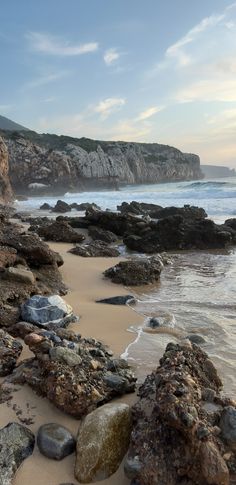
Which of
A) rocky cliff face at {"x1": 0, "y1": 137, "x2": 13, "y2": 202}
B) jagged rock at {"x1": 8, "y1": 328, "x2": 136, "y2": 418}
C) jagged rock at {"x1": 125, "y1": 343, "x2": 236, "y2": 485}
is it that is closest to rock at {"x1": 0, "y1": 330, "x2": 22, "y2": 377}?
jagged rock at {"x1": 8, "y1": 328, "x2": 136, "y2": 418}

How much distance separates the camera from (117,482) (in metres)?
2.45

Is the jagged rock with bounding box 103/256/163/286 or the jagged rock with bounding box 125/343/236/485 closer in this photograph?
the jagged rock with bounding box 125/343/236/485

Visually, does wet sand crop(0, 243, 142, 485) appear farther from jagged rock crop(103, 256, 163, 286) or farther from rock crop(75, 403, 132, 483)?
jagged rock crop(103, 256, 163, 286)

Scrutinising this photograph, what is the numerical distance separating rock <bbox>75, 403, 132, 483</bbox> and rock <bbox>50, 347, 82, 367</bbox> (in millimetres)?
526

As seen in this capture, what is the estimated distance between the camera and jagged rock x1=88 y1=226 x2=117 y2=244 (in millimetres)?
13313

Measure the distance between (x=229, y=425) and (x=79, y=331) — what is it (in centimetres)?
259

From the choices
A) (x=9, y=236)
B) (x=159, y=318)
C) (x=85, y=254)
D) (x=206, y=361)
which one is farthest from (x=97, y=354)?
(x=85, y=254)

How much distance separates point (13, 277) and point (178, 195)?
28328mm

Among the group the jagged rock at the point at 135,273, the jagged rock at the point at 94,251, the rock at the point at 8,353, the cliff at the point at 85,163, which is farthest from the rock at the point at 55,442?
the cliff at the point at 85,163

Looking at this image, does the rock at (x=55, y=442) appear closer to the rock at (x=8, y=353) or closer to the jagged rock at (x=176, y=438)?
the jagged rock at (x=176, y=438)

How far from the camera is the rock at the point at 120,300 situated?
6.27 m

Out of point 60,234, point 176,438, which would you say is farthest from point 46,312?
point 60,234

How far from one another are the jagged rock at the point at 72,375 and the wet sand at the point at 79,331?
0.27 feet

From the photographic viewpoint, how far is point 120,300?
6.32m
